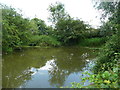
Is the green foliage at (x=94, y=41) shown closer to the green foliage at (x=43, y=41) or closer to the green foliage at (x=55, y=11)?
the green foliage at (x=43, y=41)

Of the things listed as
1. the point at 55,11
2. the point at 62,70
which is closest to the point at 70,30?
the point at 55,11

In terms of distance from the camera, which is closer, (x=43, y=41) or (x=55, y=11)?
(x=43, y=41)

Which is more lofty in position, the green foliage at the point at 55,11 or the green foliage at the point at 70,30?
the green foliage at the point at 55,11

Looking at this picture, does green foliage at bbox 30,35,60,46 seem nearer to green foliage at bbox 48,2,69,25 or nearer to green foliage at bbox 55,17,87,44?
green foliage at bbox 55,17,87,44

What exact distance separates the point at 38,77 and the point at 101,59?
2002 mm

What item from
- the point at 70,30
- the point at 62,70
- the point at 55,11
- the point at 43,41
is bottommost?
the point at 62,70

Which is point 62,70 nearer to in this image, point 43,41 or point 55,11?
point 43,41

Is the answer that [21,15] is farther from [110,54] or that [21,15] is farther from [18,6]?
[110,54]

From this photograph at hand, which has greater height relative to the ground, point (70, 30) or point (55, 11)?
point (55, 11)

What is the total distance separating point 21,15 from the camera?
980cm

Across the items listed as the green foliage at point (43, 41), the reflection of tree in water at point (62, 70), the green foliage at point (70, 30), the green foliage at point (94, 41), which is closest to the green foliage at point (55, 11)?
the green foliage at point (70, 30)

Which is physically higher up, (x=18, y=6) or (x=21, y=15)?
(x=18, y=6)

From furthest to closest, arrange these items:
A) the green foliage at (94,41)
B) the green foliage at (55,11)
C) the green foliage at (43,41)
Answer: the green foliage at (55,11)
the green foliage at (94,41)
the green foliage at (43,41)

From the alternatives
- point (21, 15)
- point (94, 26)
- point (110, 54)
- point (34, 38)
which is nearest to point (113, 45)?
point (110, 54)
